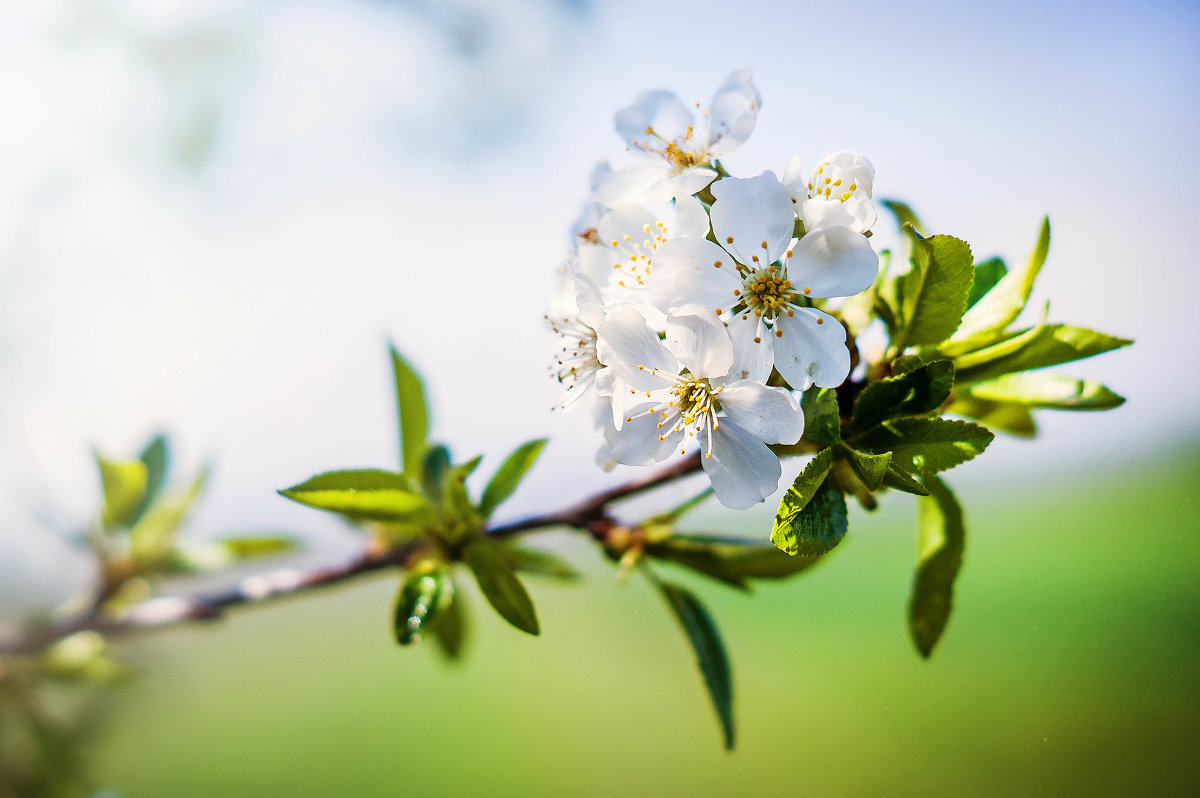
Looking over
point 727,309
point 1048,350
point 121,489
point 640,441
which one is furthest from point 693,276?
point 121,489

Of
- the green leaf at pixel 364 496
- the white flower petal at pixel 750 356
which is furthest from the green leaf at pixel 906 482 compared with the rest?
the green leaf at pixel 364 496

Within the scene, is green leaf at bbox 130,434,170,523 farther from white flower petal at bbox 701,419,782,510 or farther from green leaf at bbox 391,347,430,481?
white flower petal at bbox 701,419,782,510

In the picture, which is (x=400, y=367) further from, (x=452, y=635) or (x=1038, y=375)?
(x=1038, y=375)

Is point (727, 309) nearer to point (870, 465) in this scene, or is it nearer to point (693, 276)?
point (693, 276)

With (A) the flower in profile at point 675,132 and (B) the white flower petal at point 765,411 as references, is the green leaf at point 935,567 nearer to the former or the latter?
(B) the white flower petal at point 765,411

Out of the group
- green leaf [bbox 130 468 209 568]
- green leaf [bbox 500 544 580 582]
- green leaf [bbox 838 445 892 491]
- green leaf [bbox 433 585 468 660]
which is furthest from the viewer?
green leaf [bbox 130 468 209 568]

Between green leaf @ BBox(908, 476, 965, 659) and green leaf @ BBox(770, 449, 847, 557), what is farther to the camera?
green leaf @ BBox(908, 476, 965, 659)

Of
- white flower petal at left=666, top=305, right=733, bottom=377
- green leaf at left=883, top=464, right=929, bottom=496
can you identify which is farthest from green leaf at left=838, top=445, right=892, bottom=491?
white flower petal at left=666, top=305, right=733, bottom=377

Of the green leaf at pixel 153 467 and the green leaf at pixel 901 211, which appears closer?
the green leaf at pixel 901 211
